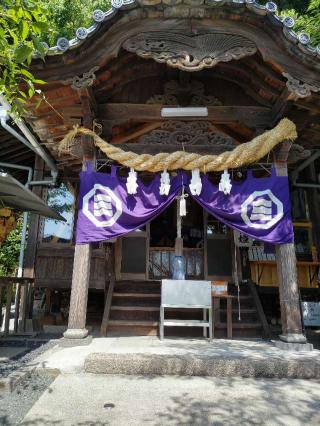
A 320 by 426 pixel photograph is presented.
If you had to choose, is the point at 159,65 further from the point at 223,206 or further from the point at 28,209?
the point at 28,209

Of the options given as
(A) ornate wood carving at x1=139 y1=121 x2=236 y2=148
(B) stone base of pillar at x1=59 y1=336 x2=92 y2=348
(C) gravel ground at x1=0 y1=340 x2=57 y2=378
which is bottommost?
(C) gravel ground at x1=0 y1=340 x2=57 y2=378

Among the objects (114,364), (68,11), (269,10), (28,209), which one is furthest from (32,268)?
(68,11)

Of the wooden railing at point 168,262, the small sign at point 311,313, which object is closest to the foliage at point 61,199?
the wooden railing at point 168,262

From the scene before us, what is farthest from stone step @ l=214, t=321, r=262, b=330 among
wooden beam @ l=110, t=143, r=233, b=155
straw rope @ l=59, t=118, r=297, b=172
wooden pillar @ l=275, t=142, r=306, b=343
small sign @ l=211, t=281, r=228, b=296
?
wooden beam @ l=110, t=143, r=233, b=155

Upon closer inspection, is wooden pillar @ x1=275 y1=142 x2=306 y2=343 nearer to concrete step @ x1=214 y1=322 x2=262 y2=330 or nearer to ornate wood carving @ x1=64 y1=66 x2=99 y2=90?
concrete step @ x1=214 y1=322 x2=262 y2=330

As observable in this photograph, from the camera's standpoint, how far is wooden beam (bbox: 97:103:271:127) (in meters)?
6.69

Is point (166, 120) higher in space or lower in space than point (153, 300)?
higher

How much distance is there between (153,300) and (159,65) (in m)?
5.44

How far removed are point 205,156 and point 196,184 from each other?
23.2 inches

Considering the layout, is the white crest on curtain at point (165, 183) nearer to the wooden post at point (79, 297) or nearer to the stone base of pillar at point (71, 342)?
the wooden post at point (79, 297)

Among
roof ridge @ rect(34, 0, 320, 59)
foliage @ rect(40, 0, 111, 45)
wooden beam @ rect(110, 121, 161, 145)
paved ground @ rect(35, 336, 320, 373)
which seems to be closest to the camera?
paved ground @ rect(35, 336, 320, 373)

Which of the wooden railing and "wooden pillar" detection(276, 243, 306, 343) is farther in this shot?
the wooden railing

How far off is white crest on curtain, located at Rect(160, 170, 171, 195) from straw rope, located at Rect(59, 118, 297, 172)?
4.6 inches

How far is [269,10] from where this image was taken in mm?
5543
